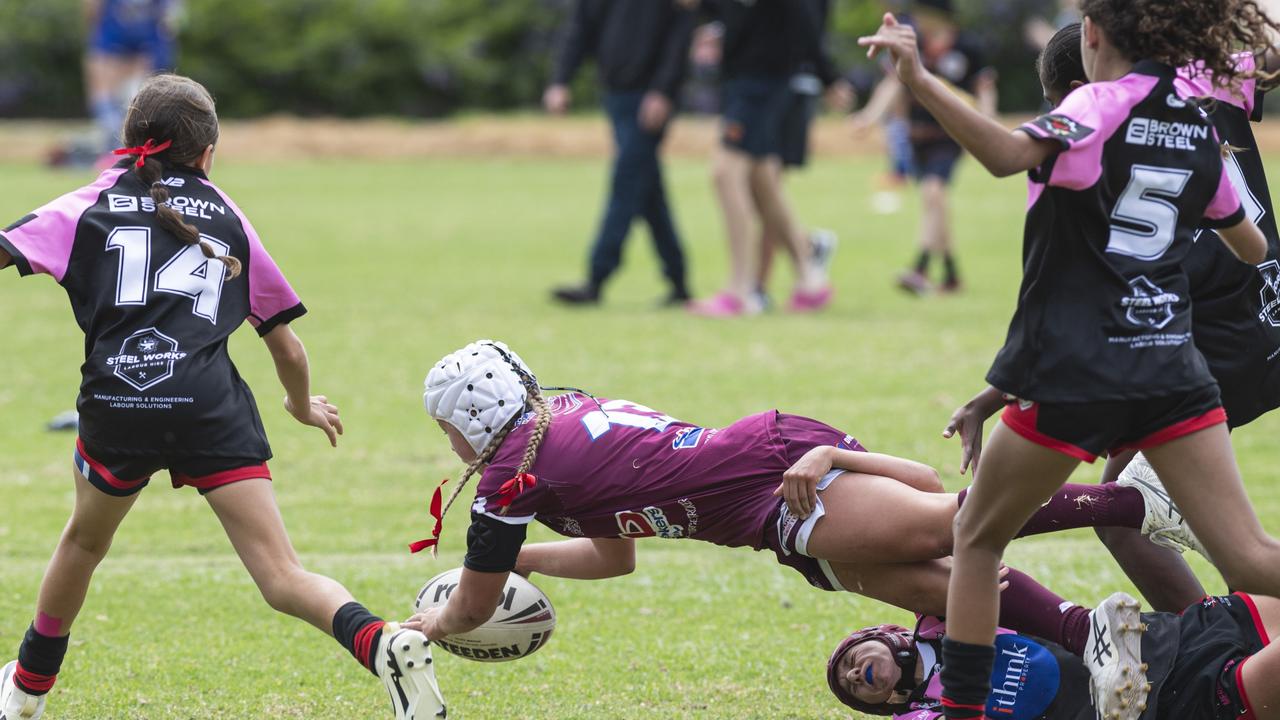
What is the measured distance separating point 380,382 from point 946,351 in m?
3.15

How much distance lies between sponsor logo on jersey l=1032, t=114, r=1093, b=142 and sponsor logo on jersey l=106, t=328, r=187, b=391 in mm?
1895

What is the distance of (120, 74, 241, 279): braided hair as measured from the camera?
11.9 feet

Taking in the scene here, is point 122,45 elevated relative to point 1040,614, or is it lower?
lower

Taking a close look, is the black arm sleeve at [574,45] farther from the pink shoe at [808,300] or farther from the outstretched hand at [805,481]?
the outstretched hand at [805,481]

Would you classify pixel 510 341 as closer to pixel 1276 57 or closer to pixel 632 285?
pixel 632 285

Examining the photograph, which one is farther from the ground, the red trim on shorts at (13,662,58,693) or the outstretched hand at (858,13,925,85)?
the outstretched hand at (858,13,925,85)

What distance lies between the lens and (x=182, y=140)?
3.65m

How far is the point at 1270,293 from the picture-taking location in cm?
382

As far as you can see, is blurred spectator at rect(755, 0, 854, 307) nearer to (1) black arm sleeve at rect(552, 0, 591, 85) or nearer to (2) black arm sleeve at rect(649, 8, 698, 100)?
(2) black arm sleeve at rect(649, 8, 698, 100)

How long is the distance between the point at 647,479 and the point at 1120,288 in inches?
45.3

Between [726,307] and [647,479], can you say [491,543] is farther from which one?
[726,307]

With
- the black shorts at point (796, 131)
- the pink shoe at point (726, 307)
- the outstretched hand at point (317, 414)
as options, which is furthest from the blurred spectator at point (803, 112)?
the outstretched hand at point (317, 414)

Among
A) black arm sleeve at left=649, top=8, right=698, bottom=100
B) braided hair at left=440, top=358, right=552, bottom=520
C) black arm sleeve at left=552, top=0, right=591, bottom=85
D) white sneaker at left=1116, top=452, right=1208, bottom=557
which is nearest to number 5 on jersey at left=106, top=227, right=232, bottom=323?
braided hair at left=440, top=358, right=552, bottom=520

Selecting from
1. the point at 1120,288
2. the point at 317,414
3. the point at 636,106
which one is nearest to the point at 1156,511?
the point at 1120,288
